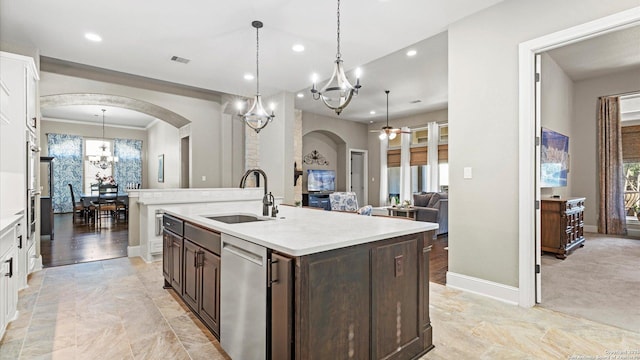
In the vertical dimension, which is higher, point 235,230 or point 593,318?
point 235,230

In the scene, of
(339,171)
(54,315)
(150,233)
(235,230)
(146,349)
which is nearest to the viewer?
(235,230)

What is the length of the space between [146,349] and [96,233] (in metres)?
5.58

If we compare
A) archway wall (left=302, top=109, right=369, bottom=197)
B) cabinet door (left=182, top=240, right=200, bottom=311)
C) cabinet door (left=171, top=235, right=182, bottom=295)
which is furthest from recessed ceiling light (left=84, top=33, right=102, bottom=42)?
archway wall (left=302, top=109, right=369, bottom=197)

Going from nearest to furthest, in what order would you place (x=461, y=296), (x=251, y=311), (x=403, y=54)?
(x=251, y=311) → (x=461, y=296) → (x=403, y=54)

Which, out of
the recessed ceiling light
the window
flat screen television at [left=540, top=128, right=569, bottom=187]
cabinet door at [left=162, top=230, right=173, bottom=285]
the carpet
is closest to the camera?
the carpet

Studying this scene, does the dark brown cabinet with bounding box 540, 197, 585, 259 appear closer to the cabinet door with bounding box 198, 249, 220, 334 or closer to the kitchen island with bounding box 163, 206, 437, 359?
the kitchen island with bounding box 163, 206, 437, 359

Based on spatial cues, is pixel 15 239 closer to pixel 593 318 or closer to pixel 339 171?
pixel 593 318

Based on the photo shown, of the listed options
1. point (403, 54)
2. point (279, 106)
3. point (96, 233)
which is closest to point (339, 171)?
point (279, 106)

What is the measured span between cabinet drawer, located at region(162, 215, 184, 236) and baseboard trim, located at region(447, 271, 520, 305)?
2.70 m

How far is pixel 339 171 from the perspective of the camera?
34.8ft

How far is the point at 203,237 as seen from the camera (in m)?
2.24

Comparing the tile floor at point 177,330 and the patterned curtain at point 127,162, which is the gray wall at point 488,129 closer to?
the tile floor at point 177,330

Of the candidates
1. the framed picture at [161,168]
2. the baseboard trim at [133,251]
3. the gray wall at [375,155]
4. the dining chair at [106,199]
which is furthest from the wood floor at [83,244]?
the gray wall at [375,155]

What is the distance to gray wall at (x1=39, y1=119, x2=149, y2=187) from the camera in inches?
383
